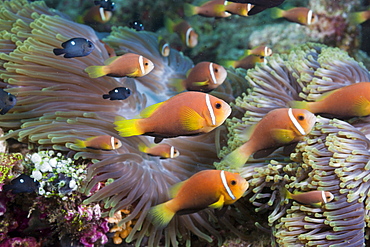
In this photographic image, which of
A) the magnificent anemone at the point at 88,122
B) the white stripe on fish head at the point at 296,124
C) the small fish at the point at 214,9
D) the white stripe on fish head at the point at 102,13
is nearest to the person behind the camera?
the white stripe on fish head at the point at 296,124

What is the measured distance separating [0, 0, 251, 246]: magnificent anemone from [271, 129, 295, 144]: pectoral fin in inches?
38.2

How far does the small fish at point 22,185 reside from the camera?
199 cm

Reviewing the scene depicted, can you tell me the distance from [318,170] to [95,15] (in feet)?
10.5

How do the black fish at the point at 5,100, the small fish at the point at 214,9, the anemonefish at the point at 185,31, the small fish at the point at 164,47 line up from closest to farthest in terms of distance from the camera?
the black fish at the point at 5,100 < the small fish at the point at 214,9 < the small fish at the point at 164,47 < the anemonefish at the point at 185,31

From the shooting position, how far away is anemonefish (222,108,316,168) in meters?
1.78

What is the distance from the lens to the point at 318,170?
1.92 meters

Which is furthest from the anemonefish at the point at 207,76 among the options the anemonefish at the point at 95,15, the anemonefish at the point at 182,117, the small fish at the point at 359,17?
the small fish at the point at 359,17

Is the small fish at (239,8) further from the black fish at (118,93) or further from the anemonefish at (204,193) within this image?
the anemonefish at (204,193)

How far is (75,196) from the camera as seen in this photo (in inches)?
87.1

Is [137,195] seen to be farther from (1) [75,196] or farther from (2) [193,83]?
(2) [193,83]

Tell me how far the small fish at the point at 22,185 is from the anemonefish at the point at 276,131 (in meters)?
1.26

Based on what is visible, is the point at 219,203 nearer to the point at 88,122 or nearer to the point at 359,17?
the point at 88,122

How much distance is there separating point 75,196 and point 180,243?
1021 mm

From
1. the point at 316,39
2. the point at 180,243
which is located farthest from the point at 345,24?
the point at 180,243
